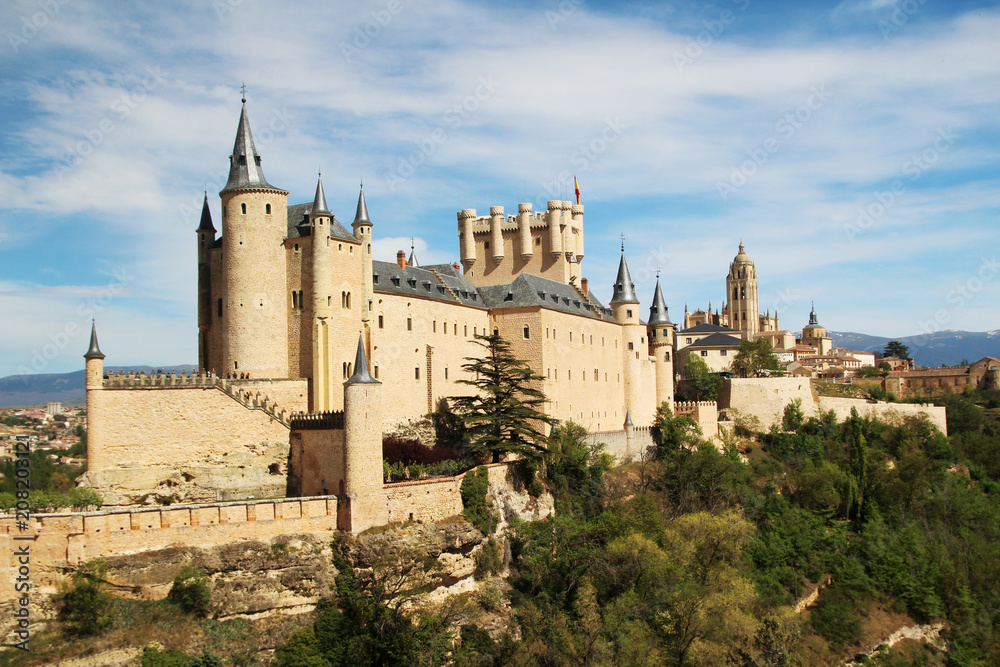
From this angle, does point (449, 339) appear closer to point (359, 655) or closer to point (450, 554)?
point (450, 554)

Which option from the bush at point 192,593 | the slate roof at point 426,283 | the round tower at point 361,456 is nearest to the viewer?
the bush at point 192,593

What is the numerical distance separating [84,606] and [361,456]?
10.9 metres

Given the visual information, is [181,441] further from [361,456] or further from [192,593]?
[192,593]

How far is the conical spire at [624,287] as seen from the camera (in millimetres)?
67188

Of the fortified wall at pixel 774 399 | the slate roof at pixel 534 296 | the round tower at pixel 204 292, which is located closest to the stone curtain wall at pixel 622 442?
the slate roof at pixel 534 296

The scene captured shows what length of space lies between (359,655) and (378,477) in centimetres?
695

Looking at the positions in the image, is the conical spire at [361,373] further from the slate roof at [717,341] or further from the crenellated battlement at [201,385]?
the slate roof at [717,341]

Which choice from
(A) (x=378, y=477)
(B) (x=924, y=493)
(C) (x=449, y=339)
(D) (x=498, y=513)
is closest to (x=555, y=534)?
(D) (x=498, y=513)

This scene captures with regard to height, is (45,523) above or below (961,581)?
above

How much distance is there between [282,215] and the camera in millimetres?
44906

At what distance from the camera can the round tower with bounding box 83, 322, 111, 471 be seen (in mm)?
37312

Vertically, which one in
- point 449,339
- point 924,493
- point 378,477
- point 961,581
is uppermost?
point 449,339

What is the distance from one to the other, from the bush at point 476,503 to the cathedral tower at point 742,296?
316ft

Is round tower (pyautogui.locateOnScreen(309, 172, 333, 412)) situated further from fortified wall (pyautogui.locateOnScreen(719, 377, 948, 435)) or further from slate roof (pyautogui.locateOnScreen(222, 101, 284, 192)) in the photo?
fortified wall (pyautogui.locateOnScreen(719, 377, 948, 435))
